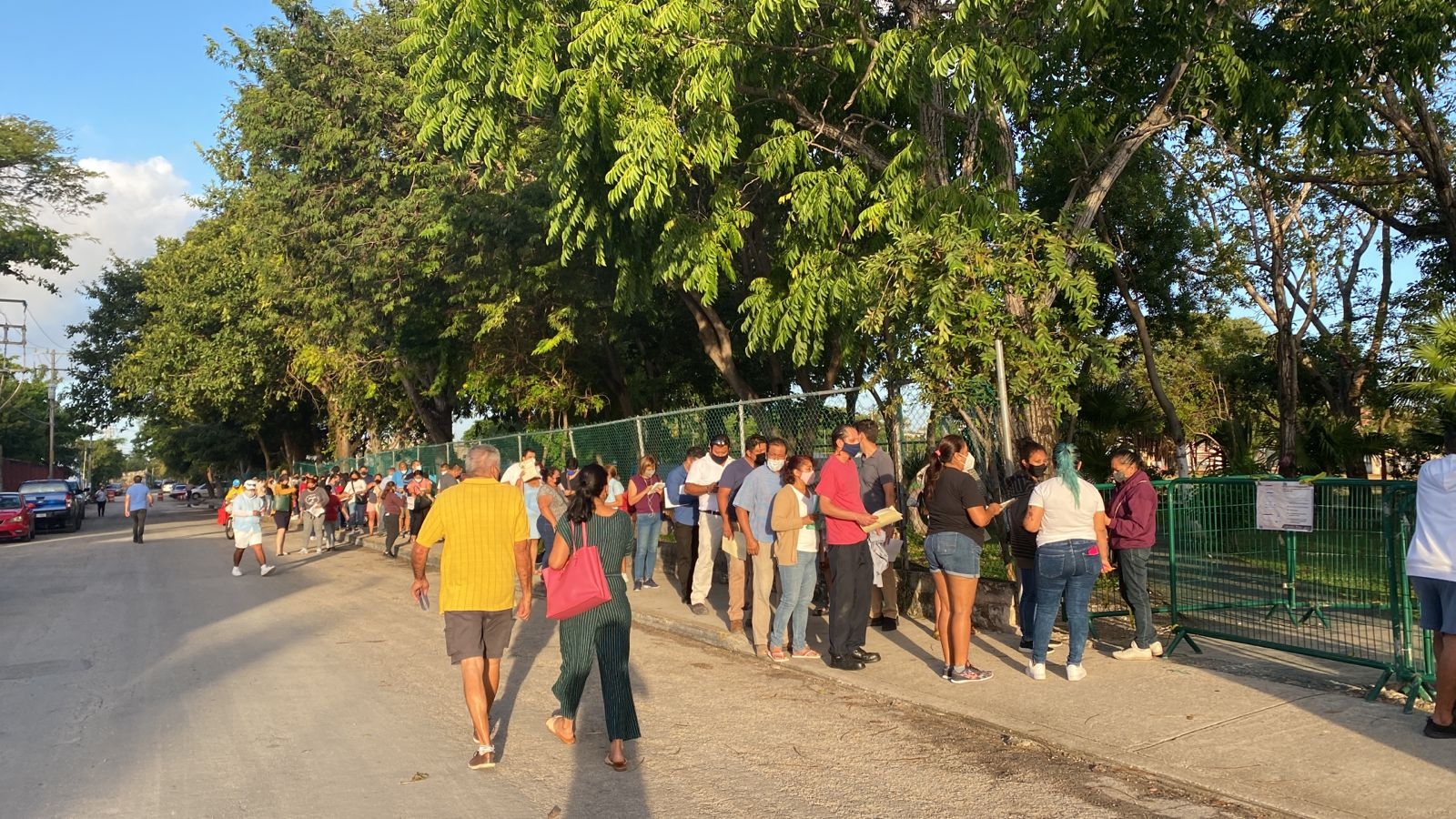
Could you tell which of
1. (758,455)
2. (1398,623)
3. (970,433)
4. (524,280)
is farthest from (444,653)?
(524,280)

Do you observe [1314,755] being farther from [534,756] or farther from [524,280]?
[524,280]

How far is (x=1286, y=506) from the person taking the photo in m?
8.28

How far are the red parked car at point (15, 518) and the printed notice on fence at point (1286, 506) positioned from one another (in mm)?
32824

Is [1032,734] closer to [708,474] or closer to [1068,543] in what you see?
[1068,543]

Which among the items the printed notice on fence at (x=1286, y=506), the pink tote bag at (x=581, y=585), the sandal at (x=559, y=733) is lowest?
the sandal at (x=559, y=733)

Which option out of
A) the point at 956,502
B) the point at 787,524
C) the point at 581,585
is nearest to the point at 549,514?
the point at 581,585

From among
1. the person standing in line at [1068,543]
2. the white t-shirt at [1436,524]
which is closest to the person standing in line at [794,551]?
the person standing in line at [1068,543]

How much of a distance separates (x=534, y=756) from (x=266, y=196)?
69.3 ft

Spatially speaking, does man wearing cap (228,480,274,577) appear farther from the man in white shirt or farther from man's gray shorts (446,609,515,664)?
man's gray shorts (446,609,515,664)

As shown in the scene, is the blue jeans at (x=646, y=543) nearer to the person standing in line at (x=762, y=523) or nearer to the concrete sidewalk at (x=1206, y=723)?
the person standing in line at (x=762, y=523)

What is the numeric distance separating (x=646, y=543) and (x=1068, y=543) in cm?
725

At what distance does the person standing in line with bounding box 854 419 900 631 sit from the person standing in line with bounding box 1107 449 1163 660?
6.14 feet

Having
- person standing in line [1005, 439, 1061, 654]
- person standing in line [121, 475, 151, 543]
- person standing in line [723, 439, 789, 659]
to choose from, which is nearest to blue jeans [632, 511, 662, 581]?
person standing in line [723, 439, 789, 659]

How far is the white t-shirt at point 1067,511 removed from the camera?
7.76 m
